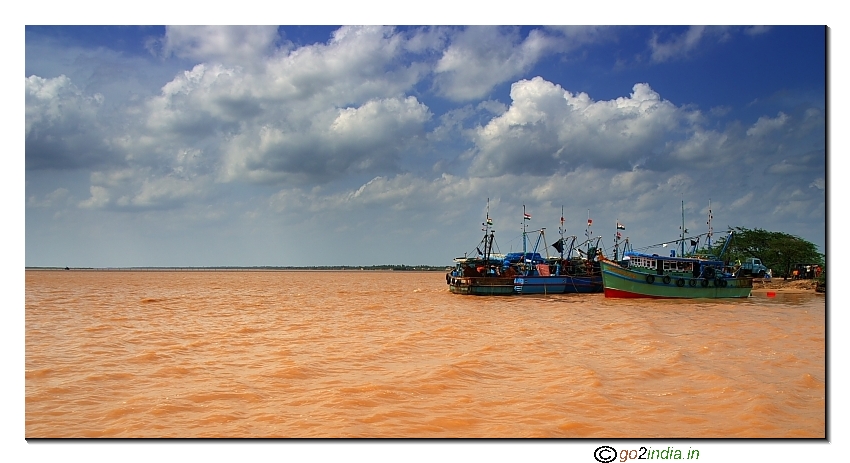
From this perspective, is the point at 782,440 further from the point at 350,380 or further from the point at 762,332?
the point at 762,332

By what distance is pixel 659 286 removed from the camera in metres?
30.5

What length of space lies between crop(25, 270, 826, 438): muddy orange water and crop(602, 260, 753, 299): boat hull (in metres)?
13.1

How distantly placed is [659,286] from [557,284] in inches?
316

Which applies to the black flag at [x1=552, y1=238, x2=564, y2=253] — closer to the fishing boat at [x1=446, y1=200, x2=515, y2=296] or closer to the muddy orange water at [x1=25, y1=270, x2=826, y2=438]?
the fishing boat at [x1=446, y1=200, x2=515, y2=296]

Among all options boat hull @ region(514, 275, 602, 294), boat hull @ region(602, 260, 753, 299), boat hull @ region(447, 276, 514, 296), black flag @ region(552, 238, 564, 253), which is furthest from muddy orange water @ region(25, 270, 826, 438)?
black flag @ region(552, 238, 564, 253)

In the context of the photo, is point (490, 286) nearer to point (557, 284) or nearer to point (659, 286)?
point (557, 284)

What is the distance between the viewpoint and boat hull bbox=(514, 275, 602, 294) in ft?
119

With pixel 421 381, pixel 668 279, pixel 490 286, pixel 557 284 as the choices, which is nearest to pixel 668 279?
pixel 668 279

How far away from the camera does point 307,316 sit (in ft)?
71.4

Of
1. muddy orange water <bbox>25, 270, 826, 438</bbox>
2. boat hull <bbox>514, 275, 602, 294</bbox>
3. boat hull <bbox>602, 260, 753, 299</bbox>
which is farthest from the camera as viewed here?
boat hull <bbox>514, 275, 602, 294</bbox>

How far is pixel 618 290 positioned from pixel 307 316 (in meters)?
17.9

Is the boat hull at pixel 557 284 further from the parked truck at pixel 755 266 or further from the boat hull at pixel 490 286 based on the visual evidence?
the parked truck at pixel 755 266

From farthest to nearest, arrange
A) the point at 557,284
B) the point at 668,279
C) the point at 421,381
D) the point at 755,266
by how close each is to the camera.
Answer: the point at 755,266 < the point at 557,284 < the point at 668,279 < the point at 421,381
